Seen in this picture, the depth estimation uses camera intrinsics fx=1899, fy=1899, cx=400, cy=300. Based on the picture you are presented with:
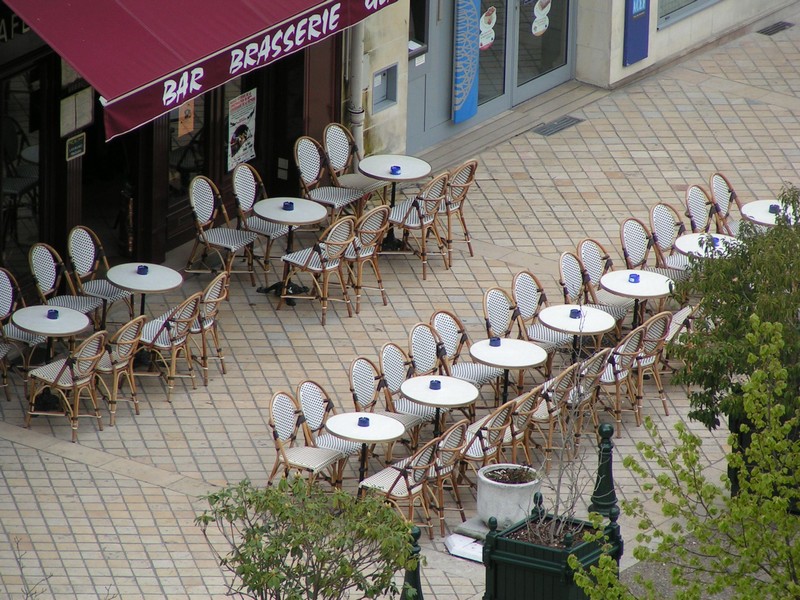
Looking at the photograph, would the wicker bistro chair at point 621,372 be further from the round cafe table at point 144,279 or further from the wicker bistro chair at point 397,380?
the round cafe table at point 144,279

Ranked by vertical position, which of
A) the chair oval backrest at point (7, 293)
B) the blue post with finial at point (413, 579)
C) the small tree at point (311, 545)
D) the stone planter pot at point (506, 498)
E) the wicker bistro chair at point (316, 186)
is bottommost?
the stone planter pot at point (506, 498)

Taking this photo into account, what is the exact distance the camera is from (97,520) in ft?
45.8

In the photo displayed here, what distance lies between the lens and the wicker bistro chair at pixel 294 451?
14141 mm

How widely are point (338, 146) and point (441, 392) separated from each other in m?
5.01

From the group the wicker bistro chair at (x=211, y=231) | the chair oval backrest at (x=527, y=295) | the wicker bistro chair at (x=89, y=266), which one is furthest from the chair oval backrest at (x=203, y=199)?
the chair oval backrest at (x=527, y=295)

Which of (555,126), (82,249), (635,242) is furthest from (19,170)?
(555,126)

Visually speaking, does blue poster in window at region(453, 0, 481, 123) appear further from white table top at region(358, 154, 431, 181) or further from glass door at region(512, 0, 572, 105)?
white table top at region(358, 154, 431, 181)

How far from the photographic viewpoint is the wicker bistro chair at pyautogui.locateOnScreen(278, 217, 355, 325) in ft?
56.1

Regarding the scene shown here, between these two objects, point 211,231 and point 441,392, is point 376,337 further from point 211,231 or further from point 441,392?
point 441,392

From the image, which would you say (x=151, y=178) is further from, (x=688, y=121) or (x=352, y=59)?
(x=688, y=121)

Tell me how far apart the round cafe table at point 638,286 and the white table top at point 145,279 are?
3784 mm

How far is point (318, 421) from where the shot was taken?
14.6 metres

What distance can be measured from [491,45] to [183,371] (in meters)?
7.10

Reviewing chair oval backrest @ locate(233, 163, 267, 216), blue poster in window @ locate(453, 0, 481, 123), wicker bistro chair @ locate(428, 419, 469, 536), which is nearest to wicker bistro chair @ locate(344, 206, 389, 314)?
chair oval backrest @ locate(233, 163, 267, 216)
